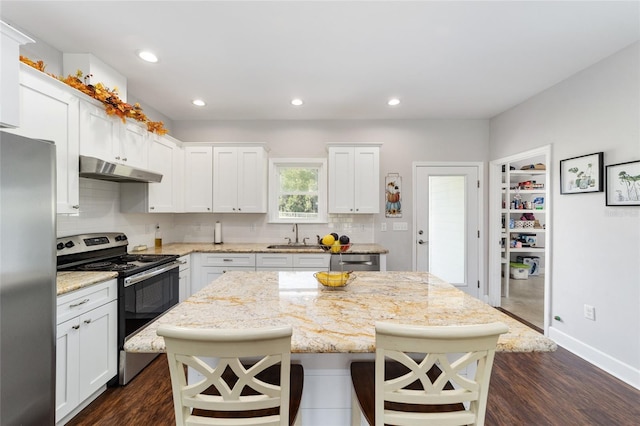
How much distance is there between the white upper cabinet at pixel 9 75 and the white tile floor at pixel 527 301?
510 centimetres

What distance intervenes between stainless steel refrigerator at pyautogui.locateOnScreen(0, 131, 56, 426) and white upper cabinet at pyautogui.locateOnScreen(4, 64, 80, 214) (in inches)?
25.6

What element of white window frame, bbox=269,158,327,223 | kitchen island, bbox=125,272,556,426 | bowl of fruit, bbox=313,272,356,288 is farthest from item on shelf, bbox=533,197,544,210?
bowl of fruit, bbox=313,272,356,288

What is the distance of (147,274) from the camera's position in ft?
7.90

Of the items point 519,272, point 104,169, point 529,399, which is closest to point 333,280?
point 529,399

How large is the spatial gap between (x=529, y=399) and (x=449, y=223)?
242 cm

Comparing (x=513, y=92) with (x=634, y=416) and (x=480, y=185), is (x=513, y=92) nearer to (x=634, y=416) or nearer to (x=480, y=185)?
(x=480, y=185)

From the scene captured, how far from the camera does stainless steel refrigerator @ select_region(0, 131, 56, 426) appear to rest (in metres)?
1.20

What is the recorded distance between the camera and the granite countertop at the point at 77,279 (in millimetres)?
1723

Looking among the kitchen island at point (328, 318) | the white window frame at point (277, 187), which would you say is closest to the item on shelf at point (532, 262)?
the white window frame at point (277, 187)

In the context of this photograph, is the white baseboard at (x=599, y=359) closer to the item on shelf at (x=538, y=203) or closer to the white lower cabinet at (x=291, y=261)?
the white lower cabinet at (x=291, y=261)

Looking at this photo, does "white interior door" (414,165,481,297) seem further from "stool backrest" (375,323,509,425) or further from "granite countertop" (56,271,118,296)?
"granite countertop" (56,271,118,296)

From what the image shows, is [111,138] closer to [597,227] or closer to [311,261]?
[311,261]

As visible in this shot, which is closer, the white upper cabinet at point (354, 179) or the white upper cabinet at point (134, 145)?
the white upper cabinet at point (134, 145)

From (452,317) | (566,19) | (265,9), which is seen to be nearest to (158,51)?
(265,9)
